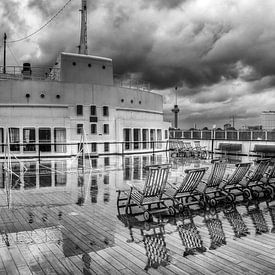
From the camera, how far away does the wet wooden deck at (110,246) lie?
4.02 meters

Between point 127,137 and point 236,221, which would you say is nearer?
point 236,221

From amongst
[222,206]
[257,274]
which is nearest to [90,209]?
[222,206]

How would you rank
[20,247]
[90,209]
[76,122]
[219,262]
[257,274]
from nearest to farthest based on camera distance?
[257,274]
[219,262]
[20,247]
[90,209]
[76,122]

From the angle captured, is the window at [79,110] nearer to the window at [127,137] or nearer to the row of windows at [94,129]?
the row of windows at [94,129]

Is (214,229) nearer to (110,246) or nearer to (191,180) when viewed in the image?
(191,180)

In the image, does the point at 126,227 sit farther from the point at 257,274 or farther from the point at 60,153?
the point at 60,153

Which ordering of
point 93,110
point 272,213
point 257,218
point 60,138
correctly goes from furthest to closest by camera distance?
point 93,110
point 60,138
point 272,213
point 257,218

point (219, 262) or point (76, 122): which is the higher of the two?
point (76, 122)

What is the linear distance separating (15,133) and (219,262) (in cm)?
2116

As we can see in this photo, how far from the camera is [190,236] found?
5.26m

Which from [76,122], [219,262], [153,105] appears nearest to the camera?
[219,262]

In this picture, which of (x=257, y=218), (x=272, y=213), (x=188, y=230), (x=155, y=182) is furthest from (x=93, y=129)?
(x=188, y=230)

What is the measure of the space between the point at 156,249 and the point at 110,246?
0.69 m

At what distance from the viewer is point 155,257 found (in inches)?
172
